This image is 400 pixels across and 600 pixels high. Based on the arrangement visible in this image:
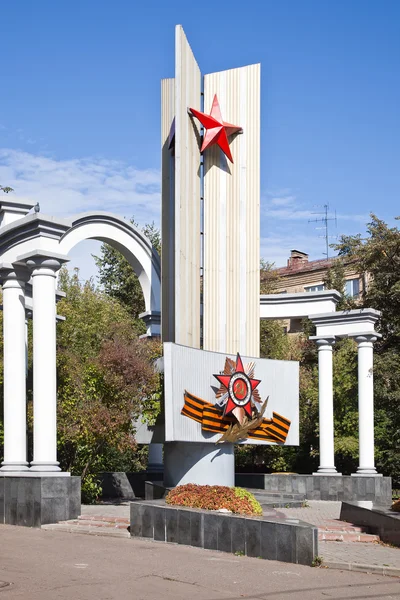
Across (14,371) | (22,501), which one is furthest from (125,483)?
(22,501)

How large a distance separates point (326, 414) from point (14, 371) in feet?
42.3

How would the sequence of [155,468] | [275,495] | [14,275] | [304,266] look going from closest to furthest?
[14,275] < [275,495] < [155,468] < [304,266]

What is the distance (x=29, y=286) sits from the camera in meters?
22.6

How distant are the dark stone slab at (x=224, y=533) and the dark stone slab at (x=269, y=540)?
776mm

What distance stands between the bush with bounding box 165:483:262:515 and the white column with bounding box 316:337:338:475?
12.7m

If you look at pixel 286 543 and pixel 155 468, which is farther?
pixel 155 468

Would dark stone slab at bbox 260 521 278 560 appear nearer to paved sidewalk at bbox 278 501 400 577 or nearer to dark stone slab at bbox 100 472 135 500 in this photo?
paved sidewalk at bbox 278 501 400 577

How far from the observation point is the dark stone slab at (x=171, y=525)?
613 inches

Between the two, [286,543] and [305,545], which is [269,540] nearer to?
[286,543]

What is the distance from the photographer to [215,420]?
2264 centimetres

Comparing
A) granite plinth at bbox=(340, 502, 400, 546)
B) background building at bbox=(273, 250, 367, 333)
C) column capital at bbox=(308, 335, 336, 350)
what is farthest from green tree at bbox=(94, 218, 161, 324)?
granite plinth at bbox=(340, 502, 400, 546)

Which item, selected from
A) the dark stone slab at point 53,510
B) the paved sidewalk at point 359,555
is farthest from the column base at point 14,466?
the paved sidewalk at point 359,555

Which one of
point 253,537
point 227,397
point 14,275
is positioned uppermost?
point 14,275

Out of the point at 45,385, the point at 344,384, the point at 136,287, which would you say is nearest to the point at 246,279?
the point at 45,385
